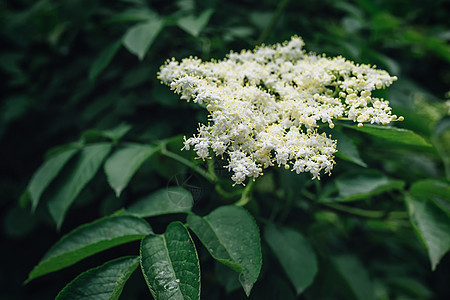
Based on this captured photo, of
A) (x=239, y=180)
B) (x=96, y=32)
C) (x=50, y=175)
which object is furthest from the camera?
(x=96, y=32)

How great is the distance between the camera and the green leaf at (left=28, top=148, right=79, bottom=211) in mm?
1617

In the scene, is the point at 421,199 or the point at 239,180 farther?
the point at 421,199

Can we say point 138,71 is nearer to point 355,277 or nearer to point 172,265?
point 172,265

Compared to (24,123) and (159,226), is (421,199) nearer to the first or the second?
(159,226)

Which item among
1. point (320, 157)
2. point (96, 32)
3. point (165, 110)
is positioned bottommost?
point (165, 110)

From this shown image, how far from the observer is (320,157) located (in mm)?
1175

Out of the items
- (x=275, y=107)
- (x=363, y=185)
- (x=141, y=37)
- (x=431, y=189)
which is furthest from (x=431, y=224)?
(x=141, y=37)

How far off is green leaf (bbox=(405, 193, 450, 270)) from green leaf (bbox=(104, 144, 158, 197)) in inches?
48.1

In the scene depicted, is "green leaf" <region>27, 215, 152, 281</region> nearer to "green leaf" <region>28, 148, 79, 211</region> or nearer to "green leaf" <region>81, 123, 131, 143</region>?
"green leaf" <region>28, 148, 79, 211</region>

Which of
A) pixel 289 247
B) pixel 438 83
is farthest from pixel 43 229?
pixel 438 83

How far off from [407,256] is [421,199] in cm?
135

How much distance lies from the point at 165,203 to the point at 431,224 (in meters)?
1.17

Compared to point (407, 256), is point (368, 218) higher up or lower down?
higher up

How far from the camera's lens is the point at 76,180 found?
64.2 inches
